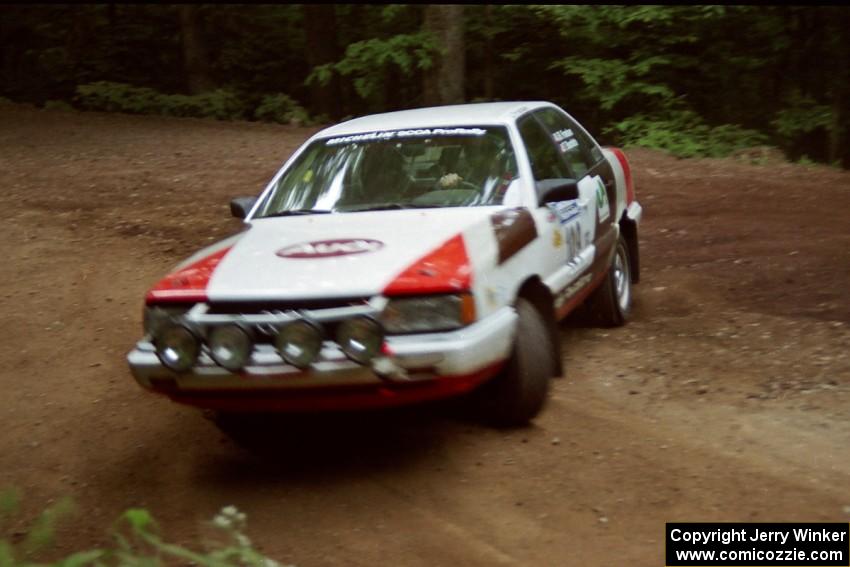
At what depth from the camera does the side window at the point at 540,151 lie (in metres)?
6.74

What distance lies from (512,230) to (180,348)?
74.3 inches

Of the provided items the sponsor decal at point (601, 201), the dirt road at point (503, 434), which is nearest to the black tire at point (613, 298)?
the dirt road at point (503, 434)

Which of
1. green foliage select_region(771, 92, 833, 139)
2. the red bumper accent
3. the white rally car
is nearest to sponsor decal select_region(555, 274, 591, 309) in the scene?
the white rally car

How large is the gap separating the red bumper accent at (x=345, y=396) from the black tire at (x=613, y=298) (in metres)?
2.96

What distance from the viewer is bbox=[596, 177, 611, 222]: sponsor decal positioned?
7.56 meters

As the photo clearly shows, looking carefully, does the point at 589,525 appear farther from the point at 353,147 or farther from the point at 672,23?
the point at 672,23

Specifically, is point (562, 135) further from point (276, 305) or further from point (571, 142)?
point (276, 305)

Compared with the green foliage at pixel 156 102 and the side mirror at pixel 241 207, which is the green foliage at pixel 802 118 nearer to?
the green foliage at pixel 156 102

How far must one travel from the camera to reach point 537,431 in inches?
231

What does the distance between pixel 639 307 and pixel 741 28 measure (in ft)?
42.2

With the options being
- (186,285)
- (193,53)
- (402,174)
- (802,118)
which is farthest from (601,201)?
(193,53)

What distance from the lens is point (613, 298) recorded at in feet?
26.1

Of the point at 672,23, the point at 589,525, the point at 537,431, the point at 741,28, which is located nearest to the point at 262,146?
the point at 672,23

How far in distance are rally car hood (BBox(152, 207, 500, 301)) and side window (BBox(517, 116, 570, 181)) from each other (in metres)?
0.75
